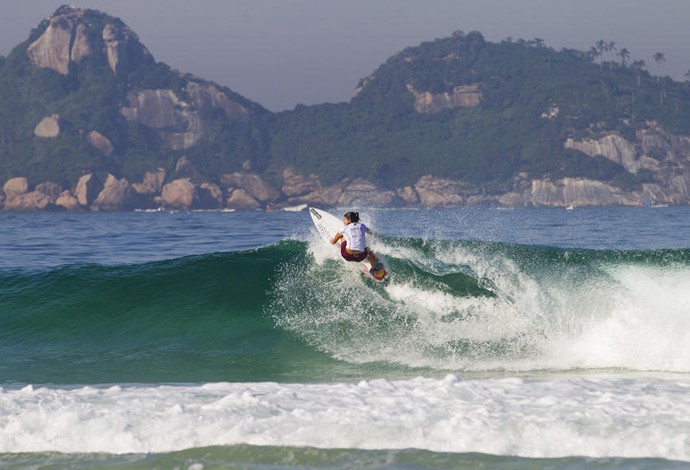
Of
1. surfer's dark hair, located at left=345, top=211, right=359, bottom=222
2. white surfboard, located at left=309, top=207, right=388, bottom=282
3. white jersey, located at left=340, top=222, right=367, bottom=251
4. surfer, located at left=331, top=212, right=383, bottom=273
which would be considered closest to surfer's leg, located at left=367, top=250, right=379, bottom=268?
surfer, located at left=331, top=212, right=383, bottom=273

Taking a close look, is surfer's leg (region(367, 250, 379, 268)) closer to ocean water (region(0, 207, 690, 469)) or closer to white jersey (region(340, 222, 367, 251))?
white jersey (region(340, 222, 367, 251))

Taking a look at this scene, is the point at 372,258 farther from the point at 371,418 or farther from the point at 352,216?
the point at 371,418

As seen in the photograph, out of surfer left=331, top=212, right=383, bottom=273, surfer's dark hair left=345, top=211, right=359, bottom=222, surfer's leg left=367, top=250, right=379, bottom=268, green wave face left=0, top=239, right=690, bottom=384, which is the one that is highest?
surfer's dark hair left=345, top=211, right=359, bottom=222

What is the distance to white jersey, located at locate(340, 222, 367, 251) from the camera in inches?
665

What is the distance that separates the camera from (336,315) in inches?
672

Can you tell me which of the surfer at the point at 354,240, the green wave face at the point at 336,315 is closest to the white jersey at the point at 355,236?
the surfer at the point at 354,240

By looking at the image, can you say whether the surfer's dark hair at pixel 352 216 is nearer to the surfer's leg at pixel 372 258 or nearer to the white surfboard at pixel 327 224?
the surfer's leg at pixel 372 258

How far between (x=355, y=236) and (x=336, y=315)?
153 cm

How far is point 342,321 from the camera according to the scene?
16594mm

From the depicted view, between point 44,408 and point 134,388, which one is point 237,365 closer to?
point 134,388

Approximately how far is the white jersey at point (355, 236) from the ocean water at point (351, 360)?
101cm

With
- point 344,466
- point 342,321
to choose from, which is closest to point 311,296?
point 342,321

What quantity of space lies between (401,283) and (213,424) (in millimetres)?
8767

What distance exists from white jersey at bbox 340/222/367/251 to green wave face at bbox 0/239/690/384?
91 cm
